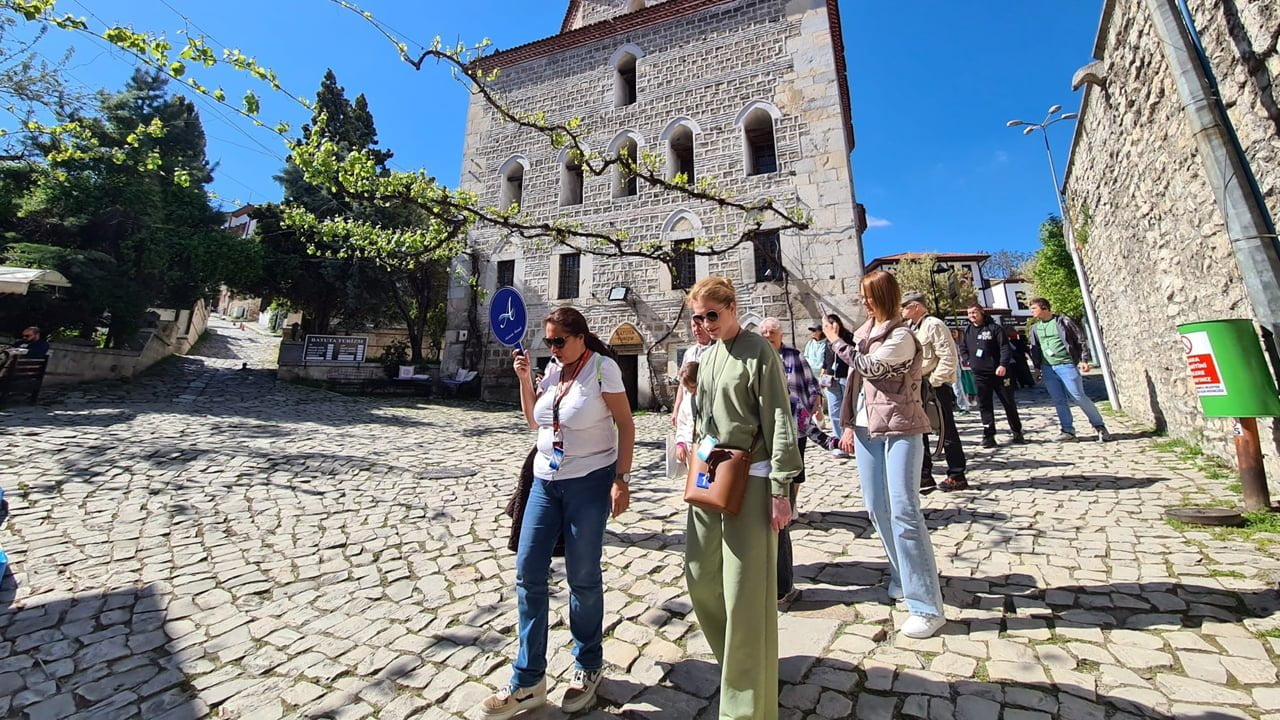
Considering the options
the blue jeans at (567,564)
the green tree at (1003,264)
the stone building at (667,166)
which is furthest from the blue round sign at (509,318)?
the green tree at (1003,264)

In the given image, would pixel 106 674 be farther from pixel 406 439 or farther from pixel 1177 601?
pixel 406 439

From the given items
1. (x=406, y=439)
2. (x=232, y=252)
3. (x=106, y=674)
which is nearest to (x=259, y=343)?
(x=232, y=252)

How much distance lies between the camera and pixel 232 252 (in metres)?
15.8

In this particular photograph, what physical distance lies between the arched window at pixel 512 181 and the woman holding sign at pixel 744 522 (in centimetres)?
1486

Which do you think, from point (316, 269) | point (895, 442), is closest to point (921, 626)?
point (895, 442)

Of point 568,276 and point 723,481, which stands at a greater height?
point 568,276

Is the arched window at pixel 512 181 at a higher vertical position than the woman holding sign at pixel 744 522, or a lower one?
higher

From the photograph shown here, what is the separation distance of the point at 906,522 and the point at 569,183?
14.6m

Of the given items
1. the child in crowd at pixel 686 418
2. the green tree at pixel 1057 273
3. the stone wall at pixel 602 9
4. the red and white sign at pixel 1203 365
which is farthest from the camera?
the green tree at pixel 1057 273

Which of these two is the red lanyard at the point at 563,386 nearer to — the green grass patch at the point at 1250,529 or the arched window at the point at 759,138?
the green grass patch at the point at 1250,529

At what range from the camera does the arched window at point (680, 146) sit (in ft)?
45.8

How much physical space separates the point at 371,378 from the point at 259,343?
16923 millimetres

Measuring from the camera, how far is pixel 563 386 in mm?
2434

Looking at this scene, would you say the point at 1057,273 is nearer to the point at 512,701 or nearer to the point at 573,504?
the point at 573,504
